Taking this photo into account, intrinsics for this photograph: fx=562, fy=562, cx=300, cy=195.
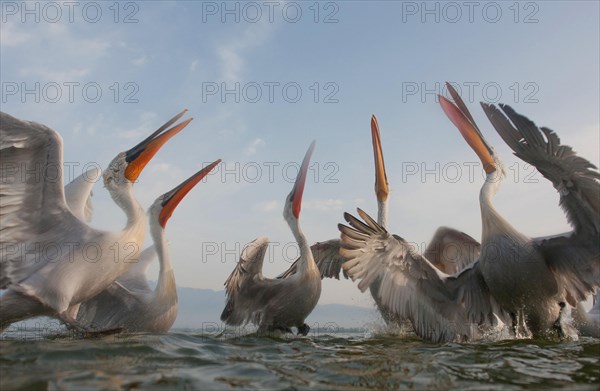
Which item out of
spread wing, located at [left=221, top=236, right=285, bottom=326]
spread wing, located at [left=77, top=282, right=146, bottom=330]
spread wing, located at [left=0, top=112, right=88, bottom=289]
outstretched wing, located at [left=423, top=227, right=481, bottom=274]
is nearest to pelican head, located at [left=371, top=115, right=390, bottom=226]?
outstretched wing, located at [left=423, top=227, right=481, bottom=274]

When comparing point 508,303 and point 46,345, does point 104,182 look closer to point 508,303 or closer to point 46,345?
point 46,345

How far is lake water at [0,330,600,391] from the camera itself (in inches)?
146

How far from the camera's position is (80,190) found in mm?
7910

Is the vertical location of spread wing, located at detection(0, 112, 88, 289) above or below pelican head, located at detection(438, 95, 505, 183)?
below

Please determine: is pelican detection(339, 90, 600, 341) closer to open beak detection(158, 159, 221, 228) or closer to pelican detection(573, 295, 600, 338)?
pelican detection(573, 295, 600, 338)

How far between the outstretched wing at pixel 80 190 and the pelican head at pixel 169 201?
1.15m

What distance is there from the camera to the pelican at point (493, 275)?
5988 mm

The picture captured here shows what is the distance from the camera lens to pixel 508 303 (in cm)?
642

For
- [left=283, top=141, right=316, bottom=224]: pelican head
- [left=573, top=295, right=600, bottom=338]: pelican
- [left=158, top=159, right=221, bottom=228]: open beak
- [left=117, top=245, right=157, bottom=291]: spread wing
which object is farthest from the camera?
[left=117, top=245, right=157, bottom=291]: spread wing

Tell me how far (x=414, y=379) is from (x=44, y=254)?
4167 millimetres

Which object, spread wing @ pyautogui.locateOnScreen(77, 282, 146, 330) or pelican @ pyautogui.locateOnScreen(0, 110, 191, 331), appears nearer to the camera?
pelican @ pyautogui.locateOnScreen(0, 110, 191, 331)

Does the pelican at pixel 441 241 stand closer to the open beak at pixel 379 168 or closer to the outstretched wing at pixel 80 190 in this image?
the open beak at pixel 379 168

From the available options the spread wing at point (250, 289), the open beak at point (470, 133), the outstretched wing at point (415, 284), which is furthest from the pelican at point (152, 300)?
the open beak at point (470, 133)

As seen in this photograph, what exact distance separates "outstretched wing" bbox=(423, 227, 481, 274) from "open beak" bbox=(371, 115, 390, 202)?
3.52 feet
